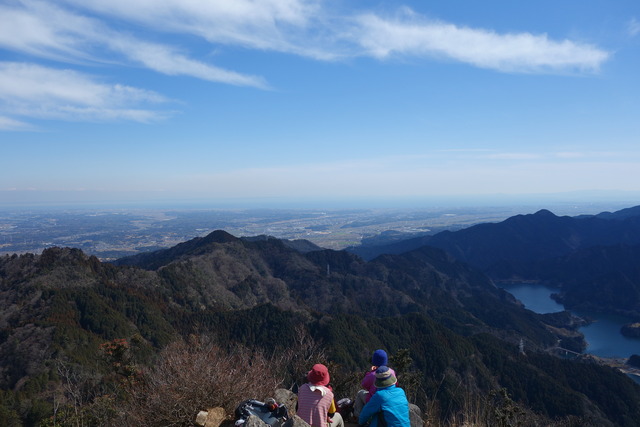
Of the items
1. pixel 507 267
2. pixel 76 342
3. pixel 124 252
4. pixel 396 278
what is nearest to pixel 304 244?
pixel 396 278

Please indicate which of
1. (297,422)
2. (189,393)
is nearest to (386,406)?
(297,422)

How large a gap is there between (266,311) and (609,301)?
→ 108 meters

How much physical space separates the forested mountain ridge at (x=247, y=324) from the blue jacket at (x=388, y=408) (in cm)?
871

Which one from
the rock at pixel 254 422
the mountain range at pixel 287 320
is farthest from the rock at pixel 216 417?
the mountain range at pixel 287 320

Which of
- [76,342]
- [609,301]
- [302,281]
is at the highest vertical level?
[76,342]

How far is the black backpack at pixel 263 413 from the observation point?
698cm

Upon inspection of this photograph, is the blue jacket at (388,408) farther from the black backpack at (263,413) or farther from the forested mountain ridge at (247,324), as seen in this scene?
the forested mountain ridge at (247,324)

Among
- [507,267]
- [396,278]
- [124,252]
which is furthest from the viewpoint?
[507,267]

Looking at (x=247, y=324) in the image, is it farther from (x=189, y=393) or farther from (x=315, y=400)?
(x=315, y=400)

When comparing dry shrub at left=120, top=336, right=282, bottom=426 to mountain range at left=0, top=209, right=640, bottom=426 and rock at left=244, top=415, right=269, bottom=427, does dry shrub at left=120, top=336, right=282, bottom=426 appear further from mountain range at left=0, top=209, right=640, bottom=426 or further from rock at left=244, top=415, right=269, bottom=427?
mountain range at left=0, top=209, right=640, bottom=426

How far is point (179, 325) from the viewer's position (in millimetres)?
50125

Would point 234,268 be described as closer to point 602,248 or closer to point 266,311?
point 266,311

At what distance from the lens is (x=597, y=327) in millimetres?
94500

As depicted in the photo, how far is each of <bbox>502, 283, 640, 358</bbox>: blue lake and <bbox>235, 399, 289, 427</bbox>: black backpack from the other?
89.4m
